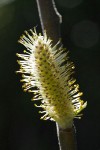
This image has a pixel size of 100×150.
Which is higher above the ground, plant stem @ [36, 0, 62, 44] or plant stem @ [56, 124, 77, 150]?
plant stem @ [36, 0, 62, 44]

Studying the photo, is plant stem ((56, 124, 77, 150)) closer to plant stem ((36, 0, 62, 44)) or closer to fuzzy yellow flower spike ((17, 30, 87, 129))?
fuzzy yellow flower spike ((17, 30, 87, 129))

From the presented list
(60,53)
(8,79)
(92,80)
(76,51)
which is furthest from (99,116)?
(60,53)

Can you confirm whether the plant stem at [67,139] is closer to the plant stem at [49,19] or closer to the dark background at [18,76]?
the plant stem at [49,19]

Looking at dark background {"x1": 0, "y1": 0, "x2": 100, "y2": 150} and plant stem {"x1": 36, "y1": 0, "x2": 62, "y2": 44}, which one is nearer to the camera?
plant stem {"x1": 36, "y1": 0, "x2": 62, "y2": 44}

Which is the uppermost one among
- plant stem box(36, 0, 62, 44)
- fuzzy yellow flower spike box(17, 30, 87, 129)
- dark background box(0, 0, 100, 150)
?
dark background box(0, 0, 100, 150)

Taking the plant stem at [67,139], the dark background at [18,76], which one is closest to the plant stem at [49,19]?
the plant stem at [67,139]

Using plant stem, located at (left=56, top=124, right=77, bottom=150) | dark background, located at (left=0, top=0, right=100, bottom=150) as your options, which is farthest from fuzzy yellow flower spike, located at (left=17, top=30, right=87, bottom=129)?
dark background, located at (left=0, top=0, right=100, bottom=150)
